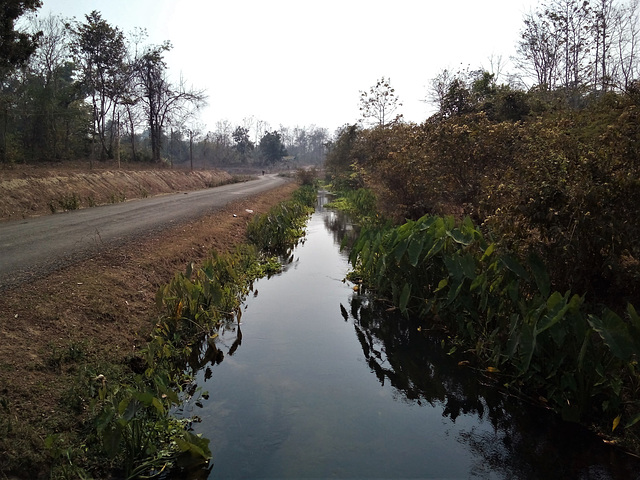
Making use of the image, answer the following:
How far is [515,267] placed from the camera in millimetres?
4578

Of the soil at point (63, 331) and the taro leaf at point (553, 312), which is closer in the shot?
the soil at point (63, 331)

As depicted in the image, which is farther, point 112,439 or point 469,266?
point 469,266

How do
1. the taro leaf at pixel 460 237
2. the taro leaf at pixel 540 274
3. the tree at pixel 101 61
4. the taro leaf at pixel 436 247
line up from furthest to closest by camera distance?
the tree at pixel 101 61 → the taro leaf at pixel 436 247 → the taro leaf at pixel 460 237 → the taro leaf at pixel 540 274

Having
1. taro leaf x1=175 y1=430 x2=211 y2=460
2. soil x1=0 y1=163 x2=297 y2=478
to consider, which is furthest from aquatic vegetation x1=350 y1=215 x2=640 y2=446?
soil x1=0 y1=163 x2=297 y2=478

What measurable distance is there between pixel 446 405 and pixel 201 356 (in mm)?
2921

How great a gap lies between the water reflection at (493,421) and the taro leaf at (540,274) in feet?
3.68

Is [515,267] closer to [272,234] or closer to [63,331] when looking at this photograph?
[63,331]

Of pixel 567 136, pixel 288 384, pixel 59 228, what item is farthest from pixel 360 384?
pixel 59 228

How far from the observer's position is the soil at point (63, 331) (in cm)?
311

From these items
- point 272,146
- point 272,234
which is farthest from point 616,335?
point 272,146

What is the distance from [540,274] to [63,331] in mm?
4859

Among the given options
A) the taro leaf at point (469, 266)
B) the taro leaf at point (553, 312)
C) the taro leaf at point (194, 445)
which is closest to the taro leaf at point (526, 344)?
the taro leaf at point (553, 312)

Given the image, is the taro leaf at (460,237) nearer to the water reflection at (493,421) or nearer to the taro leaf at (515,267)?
the taro leaf at (515,267)

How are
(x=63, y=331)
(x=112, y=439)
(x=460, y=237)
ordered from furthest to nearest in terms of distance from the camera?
(x=460, y=237) < (x=63, y=331) < (x=112, y=439)
